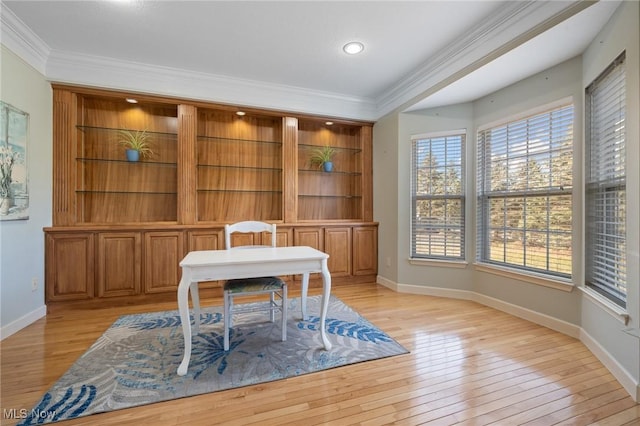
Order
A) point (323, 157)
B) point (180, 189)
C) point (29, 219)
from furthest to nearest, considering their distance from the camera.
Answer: point (323, 157)
point (180, 189)
point (29, 219)

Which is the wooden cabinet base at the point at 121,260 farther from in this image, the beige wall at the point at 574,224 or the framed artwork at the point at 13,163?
the beige wall at the point at 574,224

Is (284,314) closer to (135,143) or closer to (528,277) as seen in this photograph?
(528,277)

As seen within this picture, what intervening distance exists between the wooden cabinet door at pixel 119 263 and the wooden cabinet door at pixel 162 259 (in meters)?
0.09

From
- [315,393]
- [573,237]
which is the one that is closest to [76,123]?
[315,393]

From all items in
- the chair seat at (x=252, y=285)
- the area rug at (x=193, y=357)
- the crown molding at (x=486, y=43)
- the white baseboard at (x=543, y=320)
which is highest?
the crown molding at (x=486, y=43)

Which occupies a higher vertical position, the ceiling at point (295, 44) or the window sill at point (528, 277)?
the ceiling at point (295, 44)

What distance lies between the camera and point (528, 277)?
2814mm

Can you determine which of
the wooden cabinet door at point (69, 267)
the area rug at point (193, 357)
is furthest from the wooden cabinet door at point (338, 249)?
the wooden cabinet door at point (69, 267)

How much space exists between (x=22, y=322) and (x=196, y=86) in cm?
293

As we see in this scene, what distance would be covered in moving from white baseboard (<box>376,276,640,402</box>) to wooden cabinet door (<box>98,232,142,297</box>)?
10.4 feet

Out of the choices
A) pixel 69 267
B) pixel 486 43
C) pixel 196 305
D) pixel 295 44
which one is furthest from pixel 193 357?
pixel 486 43

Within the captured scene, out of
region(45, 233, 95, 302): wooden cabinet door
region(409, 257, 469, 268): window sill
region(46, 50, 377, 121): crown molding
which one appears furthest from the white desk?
region(46, 50, 377, 121): crown molding

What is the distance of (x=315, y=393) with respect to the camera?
1692 millimetres

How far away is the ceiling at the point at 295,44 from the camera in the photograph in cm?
218
